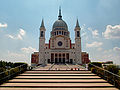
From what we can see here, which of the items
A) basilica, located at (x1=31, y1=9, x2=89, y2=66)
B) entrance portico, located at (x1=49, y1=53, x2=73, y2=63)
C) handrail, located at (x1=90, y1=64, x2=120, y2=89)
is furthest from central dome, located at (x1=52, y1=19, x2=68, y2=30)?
handrail, located at (x1=90, y1=64, x2=120, y2=89)

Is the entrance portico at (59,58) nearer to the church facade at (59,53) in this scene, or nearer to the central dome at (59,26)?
the church facade at (59,53)

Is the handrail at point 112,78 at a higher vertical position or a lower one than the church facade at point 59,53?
lower

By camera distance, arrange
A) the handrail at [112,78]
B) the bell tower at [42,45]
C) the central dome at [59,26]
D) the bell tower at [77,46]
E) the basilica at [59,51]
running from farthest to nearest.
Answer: the central dome at [59,26], the basilica at [59,51], the bell tower at [77,46], the bell tower at [42,45], the handrail at [112,78]

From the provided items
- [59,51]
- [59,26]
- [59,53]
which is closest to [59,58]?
[59,53]

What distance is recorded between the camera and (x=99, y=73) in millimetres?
12414

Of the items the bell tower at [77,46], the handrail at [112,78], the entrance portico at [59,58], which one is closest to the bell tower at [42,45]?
the entrance portico at [59,58]

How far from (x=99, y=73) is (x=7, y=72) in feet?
31.6

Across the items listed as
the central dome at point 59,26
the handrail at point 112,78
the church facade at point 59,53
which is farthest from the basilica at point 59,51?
the handrail at point 112,78

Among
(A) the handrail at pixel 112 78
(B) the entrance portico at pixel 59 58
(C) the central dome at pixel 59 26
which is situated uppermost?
(C) the central dome at pixel 59 26

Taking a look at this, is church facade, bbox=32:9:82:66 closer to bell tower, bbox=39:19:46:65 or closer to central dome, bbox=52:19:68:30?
bell tower, bbox=39:19:46:65

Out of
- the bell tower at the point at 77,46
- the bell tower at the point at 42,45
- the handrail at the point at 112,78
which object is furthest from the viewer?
the bell tower at the point at 77,46

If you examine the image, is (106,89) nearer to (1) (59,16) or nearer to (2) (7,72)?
(2) (7,72)

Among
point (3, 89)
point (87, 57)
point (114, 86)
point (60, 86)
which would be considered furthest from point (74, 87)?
point (87, 57)

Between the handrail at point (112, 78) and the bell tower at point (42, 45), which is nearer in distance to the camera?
the handrail at point (112, 78)
